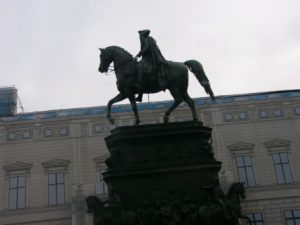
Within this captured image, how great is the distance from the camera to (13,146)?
31391 mm

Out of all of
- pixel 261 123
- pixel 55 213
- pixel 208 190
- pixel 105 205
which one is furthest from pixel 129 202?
pixel 261 123

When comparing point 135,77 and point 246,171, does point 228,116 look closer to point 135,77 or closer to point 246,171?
point 246,171

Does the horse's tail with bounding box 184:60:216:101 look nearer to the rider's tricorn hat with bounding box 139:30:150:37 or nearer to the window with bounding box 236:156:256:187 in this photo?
the rider's tricorn hat with bounding box 139:30:150:37

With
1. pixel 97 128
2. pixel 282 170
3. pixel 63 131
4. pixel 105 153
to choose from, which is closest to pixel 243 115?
pixel 282 170

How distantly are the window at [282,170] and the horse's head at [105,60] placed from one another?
23.1 m

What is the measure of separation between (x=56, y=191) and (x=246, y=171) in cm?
1343

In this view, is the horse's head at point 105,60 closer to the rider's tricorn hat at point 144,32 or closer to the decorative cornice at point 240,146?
the rider's tricorn hat at point 144,32

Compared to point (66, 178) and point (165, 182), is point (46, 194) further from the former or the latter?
point (165, 182)

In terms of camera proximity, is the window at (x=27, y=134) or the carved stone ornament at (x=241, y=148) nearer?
the carved stone ornament at (x=241, y=148)

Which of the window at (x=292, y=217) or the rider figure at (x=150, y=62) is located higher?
the rider figure at (x=150, y=62)

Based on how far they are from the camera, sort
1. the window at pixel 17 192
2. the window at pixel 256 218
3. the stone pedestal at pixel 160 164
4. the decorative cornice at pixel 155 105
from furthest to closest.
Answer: the decorative cornice at pixel 155 105 < the window at pixel 17 192 < the window at pixel 256 218 < the stone pedestal at pixel 160 164

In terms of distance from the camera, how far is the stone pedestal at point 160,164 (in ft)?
27.3

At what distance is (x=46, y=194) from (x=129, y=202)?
2335cm

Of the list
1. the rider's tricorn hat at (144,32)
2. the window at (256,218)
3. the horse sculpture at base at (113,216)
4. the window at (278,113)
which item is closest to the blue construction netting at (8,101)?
the window at (256,218)
